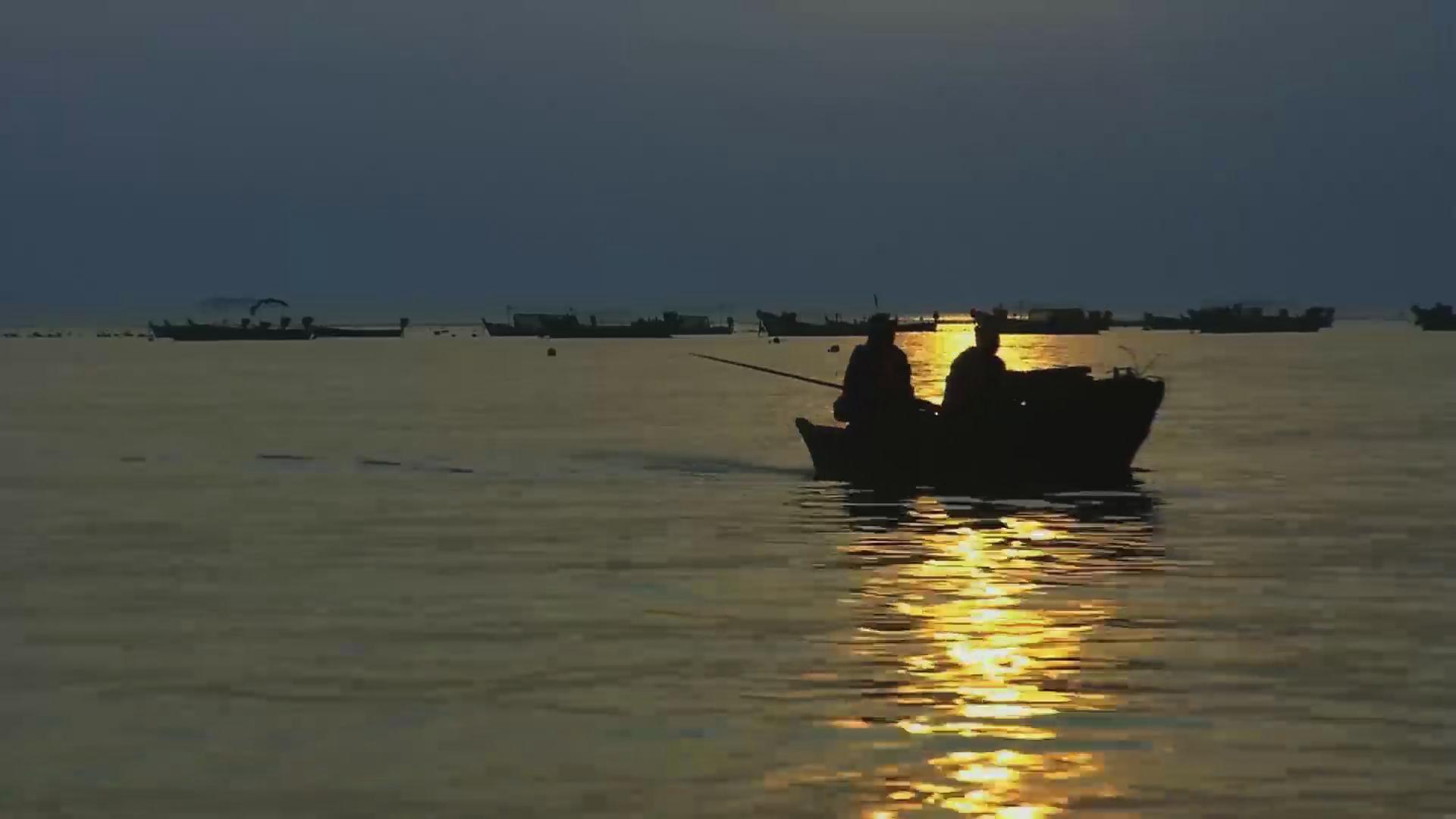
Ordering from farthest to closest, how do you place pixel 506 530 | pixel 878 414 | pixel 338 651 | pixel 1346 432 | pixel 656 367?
pixel 656 367, pixel 1346 432, pixel 878 414, pixel 506 530, pixel 338 651

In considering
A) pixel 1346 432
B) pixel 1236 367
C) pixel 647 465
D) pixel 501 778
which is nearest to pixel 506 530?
pixel 647 465

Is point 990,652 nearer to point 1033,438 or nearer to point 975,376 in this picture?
point 975,376

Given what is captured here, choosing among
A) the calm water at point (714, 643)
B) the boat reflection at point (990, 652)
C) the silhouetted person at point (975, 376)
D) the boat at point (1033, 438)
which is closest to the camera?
the boat reflection at point (990, 652)

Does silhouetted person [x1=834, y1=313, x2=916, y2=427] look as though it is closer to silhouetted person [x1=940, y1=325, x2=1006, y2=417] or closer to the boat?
the boat

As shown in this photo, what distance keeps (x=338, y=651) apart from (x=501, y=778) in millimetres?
5762

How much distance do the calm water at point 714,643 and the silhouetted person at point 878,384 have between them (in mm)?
1571

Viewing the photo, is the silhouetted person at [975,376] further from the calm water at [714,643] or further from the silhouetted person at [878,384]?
the calm water at [714,643]

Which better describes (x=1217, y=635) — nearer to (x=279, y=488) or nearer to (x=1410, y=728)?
(x=1410, y=728)

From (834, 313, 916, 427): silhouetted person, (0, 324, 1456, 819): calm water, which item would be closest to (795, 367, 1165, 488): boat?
(834, 313, 916, 427): silhouetted person

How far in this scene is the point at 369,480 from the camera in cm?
4303

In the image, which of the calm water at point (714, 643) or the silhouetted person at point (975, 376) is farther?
the silhouetted person at point (975, 376)

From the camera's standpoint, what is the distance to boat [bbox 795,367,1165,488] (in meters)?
36.9

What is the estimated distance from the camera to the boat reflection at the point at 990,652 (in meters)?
14.2

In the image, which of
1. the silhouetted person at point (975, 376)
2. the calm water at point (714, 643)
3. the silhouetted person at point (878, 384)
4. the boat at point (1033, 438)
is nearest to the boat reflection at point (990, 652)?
the calm water at point (714, 643)
